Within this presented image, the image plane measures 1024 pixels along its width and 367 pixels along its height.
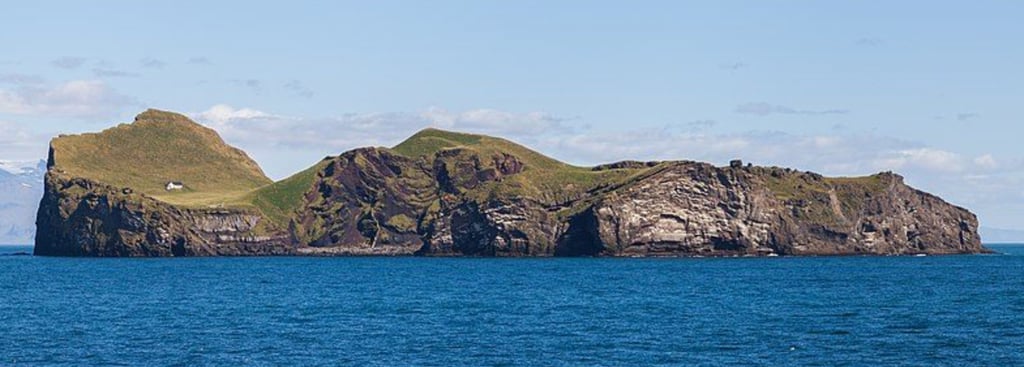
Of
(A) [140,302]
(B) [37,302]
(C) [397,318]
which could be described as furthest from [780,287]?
(B) [37,302]

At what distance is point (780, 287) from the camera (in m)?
139

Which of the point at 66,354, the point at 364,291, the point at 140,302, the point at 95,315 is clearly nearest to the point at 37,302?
the point at 140,302

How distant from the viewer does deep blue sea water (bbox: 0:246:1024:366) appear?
250ft

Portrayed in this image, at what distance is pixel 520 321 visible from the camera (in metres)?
98.8

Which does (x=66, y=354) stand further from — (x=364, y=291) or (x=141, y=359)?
(x=364, y=291)

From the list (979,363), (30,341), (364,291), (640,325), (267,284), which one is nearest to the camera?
(979,363)

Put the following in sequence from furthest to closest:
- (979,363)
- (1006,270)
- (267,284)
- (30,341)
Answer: (1006,270) < (267,284) < (30,341) < (979,363)

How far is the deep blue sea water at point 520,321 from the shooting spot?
7631cm

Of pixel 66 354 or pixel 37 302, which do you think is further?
pixel 37 302

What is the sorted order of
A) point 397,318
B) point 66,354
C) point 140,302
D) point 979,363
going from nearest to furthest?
point 979,363 → point 66,354 → point 397,318 → point 140,302

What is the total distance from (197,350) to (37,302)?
49.0 meters

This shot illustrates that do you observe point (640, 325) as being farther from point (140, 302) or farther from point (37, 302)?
point (37, 302)

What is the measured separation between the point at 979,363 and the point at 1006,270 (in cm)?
13105

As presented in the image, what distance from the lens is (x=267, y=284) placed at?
15362cm
